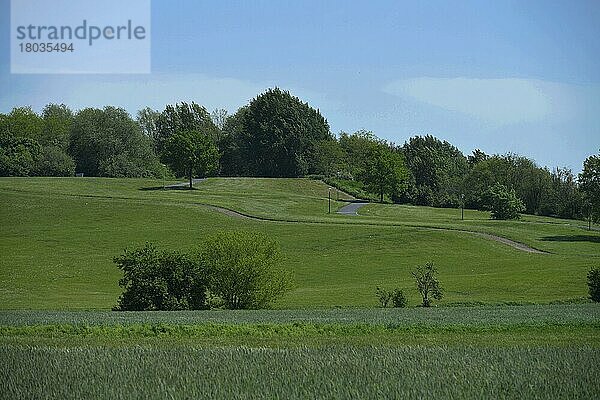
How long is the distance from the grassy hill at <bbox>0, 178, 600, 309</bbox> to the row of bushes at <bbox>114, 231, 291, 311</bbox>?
2.08 m

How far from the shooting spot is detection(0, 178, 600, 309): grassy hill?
4344 cm

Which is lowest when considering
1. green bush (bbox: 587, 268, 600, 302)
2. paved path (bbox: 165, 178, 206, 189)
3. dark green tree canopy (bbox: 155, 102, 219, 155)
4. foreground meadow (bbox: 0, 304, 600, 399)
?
green bush (bbox: 587, 268, 600, 302)

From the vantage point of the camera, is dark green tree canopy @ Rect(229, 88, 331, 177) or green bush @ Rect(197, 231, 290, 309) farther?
dark green tree canopy @ Rect(229, 88, 331, 177)

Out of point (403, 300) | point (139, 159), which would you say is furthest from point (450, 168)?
point (403, 300)

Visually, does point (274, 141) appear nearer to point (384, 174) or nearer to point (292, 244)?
point (384, 174)

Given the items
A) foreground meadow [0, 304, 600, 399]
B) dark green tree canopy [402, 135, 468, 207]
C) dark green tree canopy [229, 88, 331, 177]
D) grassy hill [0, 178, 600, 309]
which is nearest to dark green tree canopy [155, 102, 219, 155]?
dark green tree canopy [229, 88, 331, 177]

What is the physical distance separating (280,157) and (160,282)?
101659 millimetres


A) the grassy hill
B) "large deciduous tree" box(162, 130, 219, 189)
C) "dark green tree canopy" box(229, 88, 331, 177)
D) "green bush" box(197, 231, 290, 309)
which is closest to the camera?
"green bush" box(197, 231, 290, 309)

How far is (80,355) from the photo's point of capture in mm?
13500

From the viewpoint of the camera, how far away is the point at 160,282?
34.0 m

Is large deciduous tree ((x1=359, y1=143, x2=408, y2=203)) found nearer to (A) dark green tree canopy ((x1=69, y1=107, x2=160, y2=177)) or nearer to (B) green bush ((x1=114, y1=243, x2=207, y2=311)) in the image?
(A) dark green tree canopy ((x1=69, y1=107, x2=160, y2=177))

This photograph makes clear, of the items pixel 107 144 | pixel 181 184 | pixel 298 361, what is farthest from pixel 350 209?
pixel 298 361

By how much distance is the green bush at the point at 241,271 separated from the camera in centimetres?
3603

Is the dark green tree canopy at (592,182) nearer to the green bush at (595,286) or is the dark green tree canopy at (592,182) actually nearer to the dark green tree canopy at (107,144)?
the green bush at (595,286)
